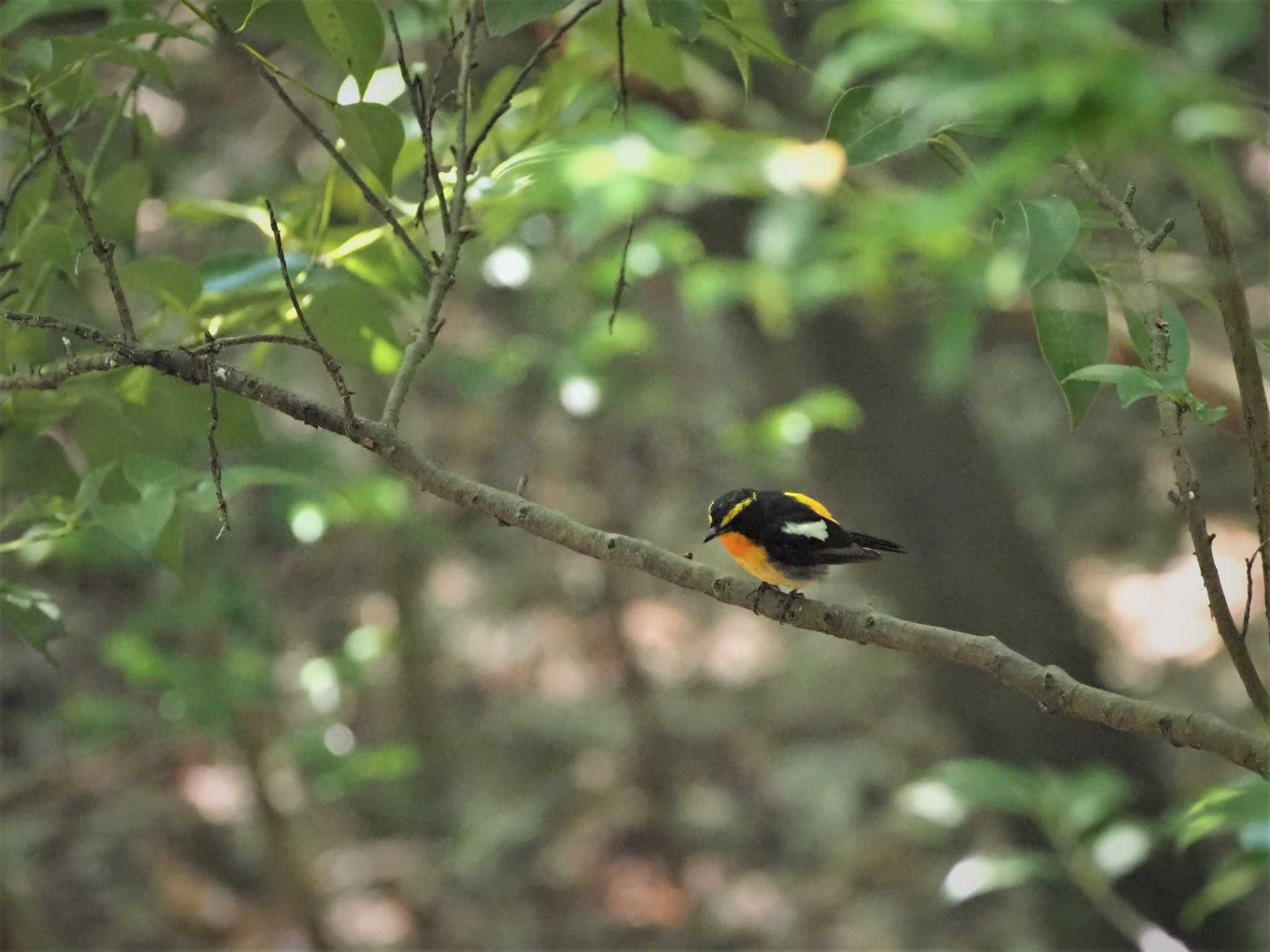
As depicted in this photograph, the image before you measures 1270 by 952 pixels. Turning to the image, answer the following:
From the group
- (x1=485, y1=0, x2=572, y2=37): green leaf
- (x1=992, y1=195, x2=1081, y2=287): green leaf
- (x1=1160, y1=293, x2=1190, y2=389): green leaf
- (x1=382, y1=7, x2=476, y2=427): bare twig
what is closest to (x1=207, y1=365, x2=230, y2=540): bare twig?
(x1=382, y1=7, x2=476, y2=427): bare twig

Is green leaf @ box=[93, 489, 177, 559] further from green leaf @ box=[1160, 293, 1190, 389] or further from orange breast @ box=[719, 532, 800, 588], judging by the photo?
green leaf @ box=[1160, 293, 1190, 389]

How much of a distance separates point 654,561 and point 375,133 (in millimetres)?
720

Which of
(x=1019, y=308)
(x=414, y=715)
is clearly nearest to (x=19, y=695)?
(x=414, y=715)

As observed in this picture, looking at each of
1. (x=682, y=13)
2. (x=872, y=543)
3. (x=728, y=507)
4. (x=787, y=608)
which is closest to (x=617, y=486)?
(x=728, y=507)

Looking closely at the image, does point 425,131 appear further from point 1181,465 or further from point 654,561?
point 1181,465

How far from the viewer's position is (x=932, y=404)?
432 centimetres

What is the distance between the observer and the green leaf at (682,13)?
1.51m

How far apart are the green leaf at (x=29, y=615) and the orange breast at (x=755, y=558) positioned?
1317mm

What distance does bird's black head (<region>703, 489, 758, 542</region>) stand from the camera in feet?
8.43

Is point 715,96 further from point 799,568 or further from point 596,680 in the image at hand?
point 596,680

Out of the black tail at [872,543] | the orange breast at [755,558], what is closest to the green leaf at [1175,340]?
the black tail at [872,543]

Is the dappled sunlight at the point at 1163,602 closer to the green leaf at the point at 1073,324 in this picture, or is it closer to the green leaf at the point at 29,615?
the green leaf at the point at 1073,324

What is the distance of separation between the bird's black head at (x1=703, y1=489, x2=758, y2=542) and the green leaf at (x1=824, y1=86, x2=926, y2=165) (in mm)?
1192

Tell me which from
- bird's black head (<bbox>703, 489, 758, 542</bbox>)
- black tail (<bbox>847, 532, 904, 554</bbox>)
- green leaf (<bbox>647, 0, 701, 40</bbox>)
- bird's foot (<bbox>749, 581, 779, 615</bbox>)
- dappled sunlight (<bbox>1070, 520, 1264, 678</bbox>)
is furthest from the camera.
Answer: dappled sunlight (<bbox>1070, 520, 1264, 678</bbox>)
